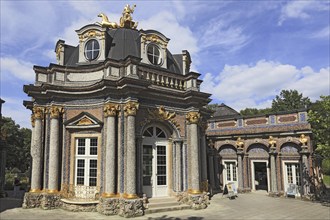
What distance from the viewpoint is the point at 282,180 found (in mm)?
17688

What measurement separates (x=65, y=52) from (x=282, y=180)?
14759mm

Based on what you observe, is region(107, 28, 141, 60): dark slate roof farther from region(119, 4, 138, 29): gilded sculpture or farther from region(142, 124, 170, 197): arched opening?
region(142, 124, 170, 197): arched opening

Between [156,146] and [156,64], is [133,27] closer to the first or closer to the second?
[156,64]

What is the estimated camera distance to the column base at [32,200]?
495 inches

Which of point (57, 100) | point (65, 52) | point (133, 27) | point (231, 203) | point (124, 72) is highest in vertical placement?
point (133, 27)

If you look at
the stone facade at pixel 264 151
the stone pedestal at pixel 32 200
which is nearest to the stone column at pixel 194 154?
the stone facade at pixel 264 151

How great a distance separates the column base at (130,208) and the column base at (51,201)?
10.1ft

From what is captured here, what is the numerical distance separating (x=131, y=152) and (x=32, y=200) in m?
5.08

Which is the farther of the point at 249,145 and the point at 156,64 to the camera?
the point at 249,145

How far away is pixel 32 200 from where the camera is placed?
12633mm

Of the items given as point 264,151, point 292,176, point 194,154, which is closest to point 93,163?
point 194,154

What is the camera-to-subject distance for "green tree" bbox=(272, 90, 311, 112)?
41375mm

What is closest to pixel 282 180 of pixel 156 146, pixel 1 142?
pixel 156 146

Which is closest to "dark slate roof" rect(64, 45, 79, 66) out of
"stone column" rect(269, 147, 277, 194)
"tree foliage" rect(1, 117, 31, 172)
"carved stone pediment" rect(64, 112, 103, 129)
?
"carved stone pediment" rect(64, 112, 103, 129)
